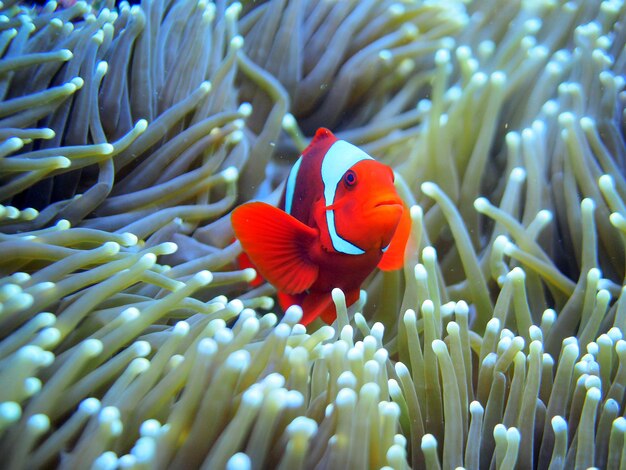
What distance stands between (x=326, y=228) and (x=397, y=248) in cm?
18

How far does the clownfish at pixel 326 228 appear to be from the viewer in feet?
3.50

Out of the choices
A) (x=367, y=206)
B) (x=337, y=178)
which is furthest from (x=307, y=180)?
(x=367, y=206)

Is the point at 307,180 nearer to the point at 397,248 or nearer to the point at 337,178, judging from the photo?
the point at 337,178

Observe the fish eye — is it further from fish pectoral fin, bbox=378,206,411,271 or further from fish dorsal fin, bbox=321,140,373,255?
fish pectoral fin, bbox=378,206,411,271

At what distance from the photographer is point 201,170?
136 cm

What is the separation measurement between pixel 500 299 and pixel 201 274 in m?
0.58

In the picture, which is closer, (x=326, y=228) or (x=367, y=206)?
(x=367, y=206)

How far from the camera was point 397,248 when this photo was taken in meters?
1.23

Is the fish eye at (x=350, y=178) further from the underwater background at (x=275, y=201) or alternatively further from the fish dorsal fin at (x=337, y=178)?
the underwater background at (x=275, y=201)

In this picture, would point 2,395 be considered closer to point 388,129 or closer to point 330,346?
point 330,346

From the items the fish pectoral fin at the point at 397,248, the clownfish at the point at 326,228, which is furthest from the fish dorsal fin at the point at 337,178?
the fish pectoral fin at the point at 397,248

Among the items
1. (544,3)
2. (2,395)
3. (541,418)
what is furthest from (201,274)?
(544,3)

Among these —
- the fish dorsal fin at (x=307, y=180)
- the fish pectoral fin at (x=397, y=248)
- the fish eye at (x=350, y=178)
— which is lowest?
the fish pectoral fin at (x=397, y=248)

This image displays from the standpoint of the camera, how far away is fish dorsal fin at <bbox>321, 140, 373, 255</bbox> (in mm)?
1136
